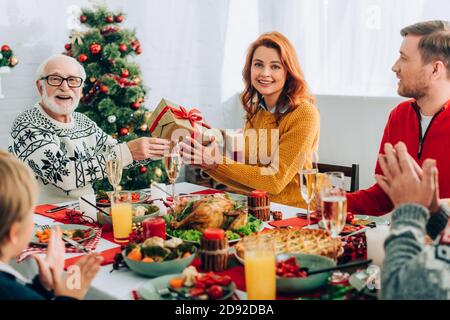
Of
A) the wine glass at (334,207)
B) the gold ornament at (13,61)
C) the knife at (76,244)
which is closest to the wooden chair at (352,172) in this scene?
the wine glass at (334,207)

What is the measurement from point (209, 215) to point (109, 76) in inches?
89.1

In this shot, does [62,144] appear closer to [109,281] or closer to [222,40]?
[109,281]

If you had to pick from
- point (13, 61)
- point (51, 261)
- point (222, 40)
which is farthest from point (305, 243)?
point (222, 40)

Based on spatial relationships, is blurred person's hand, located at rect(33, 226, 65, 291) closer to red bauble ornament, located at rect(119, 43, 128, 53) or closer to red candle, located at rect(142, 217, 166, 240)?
red candle, located at rect(142, 217, 166, 240)

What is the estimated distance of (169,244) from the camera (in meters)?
1.48

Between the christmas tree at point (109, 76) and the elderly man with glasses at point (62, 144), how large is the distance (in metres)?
0.90

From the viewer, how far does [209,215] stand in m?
1.69

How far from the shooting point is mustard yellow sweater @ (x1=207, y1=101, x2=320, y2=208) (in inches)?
97.1

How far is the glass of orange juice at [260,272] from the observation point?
4.01 ft

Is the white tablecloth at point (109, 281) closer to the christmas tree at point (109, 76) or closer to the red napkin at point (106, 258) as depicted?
the red napkin at point (106, 258)

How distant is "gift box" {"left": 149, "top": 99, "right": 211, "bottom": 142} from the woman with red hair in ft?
0.19
